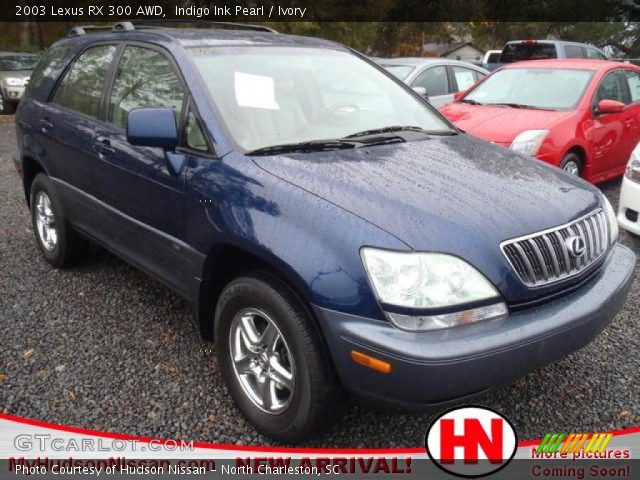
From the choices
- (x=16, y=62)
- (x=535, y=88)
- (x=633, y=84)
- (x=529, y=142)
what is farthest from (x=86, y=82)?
(x=16, y=62)

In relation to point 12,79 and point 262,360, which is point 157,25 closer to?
point 262,360

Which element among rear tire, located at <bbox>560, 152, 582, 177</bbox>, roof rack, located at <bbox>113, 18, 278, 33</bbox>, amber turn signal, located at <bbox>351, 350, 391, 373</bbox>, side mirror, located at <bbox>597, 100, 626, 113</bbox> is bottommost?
rear tire, located at <bbox>560, 152, 582, 177</bbox>

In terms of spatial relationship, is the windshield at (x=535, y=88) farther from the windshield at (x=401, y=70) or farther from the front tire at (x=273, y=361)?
the front tire at (x=273, y=361)

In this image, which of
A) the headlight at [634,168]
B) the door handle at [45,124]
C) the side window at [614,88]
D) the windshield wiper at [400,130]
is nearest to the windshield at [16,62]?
the door handle at [45,124]

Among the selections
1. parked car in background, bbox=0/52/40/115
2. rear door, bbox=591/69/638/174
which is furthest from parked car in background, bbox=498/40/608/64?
parked car in background, bbox=0/52/40/115

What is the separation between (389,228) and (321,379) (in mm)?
616

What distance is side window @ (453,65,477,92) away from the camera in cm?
909

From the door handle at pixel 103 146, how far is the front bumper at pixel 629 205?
3.69m

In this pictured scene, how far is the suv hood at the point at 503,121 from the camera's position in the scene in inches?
216

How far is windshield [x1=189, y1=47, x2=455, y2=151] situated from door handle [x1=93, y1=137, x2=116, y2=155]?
74 centimetres

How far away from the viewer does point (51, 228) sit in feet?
14.0

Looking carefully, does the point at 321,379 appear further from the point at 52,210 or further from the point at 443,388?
the point at 52,210

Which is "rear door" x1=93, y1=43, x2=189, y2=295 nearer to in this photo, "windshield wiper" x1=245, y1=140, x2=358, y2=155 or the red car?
"windshield wiper" x1=245, y1=140, x2=358, y2=155

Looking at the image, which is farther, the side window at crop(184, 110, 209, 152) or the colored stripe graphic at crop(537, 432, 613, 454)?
the side window at crop(184, 110, 209, 152)
